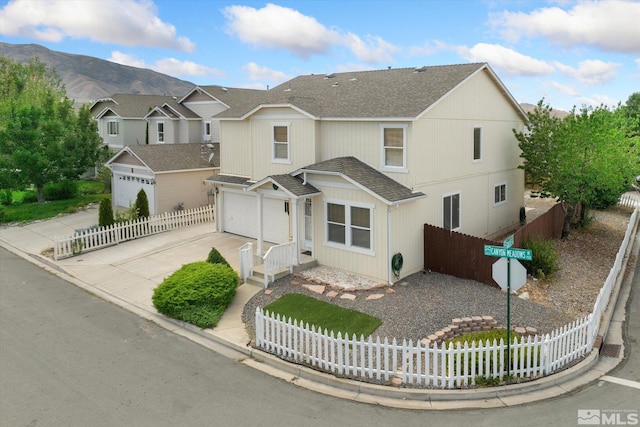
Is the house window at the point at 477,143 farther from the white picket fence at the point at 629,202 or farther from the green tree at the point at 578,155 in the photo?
the white picket fence at the point at 629,202

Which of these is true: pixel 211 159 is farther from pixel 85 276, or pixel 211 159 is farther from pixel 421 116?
pixel 421 116

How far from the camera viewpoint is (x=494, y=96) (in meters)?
22.2

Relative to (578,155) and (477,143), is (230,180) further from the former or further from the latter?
(578,155)

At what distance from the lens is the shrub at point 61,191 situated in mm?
33344

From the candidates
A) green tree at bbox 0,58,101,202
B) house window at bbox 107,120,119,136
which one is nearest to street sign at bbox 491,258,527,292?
green tree at bbox 0,58,101,202

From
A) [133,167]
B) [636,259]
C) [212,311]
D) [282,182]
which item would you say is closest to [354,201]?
[282,182]

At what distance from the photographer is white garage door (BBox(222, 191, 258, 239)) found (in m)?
22.1

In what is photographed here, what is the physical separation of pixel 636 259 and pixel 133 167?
84.8ft

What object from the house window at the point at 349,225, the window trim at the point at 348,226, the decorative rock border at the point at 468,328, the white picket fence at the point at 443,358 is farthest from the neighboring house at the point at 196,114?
the white picket fence at the point at 443,358

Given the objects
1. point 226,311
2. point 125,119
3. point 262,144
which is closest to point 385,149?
point 262,144

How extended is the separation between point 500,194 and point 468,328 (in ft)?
42.9

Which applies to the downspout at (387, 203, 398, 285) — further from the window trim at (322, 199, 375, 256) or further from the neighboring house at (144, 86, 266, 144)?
the neighboring house at (144, 86, 266, 144)

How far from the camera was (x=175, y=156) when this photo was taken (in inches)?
1114

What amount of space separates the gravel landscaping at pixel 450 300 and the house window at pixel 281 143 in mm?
5943
